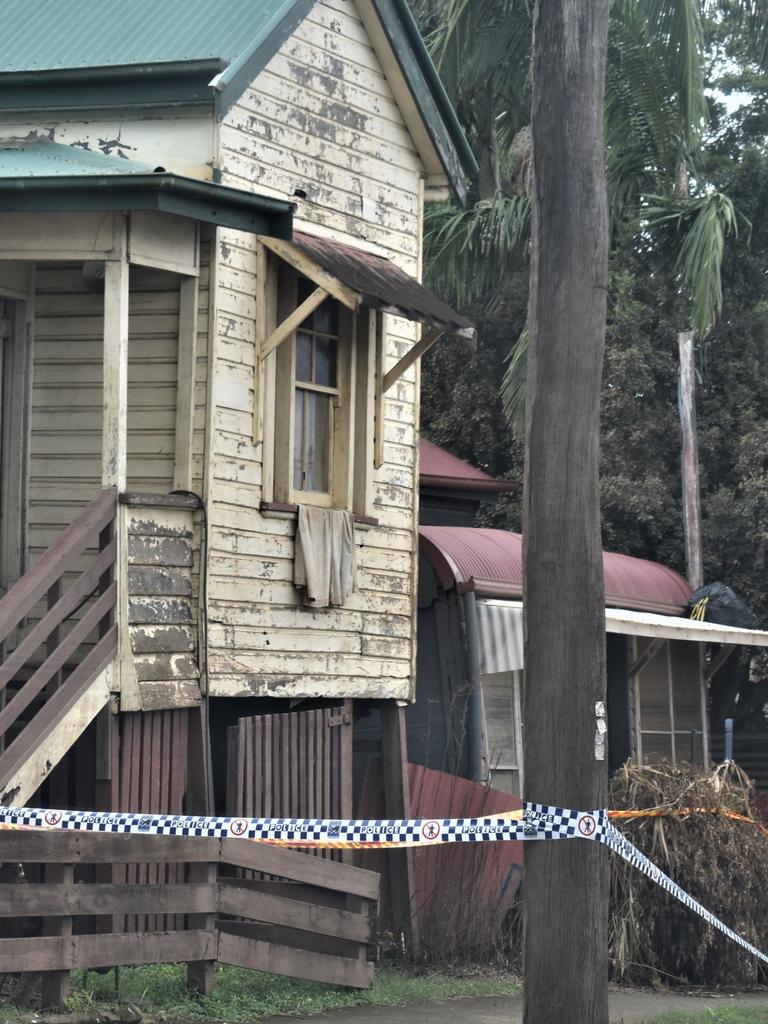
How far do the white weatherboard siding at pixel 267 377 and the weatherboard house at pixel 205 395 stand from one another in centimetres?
2

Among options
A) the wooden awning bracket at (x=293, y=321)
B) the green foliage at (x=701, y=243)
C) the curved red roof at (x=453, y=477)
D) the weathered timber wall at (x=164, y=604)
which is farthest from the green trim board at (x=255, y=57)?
the green foliage at (x=701, y=243)

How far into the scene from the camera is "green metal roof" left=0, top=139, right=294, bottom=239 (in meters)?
9.30

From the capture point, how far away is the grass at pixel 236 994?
8867 millimetres

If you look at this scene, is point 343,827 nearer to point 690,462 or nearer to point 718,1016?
point 718,1016

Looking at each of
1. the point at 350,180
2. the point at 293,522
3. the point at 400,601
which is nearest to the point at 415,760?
the point at 400,601

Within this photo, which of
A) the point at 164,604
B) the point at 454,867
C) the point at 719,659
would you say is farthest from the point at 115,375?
the point at 719,659

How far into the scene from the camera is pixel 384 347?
1240 centimetres

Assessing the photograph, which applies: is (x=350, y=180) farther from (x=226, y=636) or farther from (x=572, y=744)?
(x=572, y=744)

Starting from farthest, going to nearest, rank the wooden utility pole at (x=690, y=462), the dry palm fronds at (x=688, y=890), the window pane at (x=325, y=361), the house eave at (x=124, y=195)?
the wooden utility pole at (x=690, y=462) → the window pane at (x=325, y=361) → the dry palm fronds at (x=688, y=890) → the house eave at (x=124, y=195)

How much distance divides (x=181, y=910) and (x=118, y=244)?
12.6 feet

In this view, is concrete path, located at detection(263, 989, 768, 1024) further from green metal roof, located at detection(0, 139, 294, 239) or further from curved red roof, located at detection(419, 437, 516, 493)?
curved red roof, located at detection(419, 437, 516, 493)

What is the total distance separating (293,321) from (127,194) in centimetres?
172

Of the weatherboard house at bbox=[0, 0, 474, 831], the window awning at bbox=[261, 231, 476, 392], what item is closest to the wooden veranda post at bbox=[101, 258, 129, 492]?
the weatherboard house at bbox=[0, 0, 474, 831]

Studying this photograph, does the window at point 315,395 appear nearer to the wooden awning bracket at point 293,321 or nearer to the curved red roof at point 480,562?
the wooden awning bracket at point 293,321
